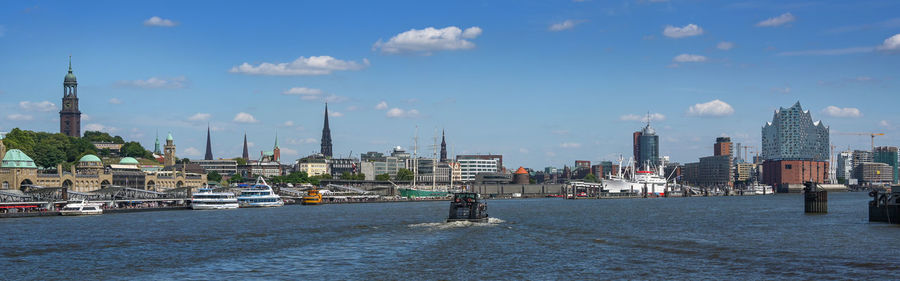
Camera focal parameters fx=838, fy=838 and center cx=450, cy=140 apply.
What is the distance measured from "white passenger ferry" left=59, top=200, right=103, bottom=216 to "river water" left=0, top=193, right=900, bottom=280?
3130cm

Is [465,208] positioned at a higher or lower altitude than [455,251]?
higher

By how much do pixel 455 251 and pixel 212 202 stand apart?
4333 inches

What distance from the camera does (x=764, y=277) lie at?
55531mm

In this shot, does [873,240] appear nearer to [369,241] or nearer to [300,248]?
[369,241]

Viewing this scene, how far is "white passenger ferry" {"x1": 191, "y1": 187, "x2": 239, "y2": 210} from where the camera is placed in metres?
170

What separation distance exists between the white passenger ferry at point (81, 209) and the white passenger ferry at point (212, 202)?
26.1 metres

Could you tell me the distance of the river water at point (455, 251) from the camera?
59438 mm

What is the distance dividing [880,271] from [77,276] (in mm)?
55458

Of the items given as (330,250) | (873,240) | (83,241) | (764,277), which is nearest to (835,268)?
(764,277)

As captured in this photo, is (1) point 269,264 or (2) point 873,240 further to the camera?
(2) point 873,240

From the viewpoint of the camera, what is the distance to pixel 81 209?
140375mm

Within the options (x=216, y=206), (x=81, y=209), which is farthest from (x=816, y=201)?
(x=81, y=209)

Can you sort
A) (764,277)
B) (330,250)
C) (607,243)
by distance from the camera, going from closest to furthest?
(764,277), (330,250), (607,243)

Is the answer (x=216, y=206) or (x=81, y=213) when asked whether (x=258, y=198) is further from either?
(x=81, y=213)
